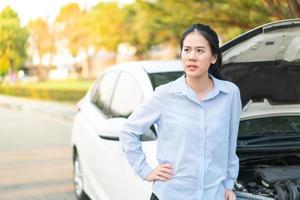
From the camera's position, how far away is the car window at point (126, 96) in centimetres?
412

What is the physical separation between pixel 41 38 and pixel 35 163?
654 cm

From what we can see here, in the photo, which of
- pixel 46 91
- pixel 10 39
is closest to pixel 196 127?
pixel 10 39

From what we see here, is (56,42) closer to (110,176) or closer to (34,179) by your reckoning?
(34,179)

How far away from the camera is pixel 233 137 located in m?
2.47

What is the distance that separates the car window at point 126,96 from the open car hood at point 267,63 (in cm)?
78

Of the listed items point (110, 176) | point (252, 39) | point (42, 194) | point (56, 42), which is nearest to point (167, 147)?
point (252, 39)

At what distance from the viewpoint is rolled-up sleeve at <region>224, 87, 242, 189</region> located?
245cm

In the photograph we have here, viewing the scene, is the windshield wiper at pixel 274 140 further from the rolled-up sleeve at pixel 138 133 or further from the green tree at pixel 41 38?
the green tree at pixel 41 38

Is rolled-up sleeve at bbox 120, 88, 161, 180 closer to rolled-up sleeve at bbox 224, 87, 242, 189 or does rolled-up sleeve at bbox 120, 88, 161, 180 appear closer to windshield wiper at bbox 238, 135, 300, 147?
rolled-up sleeve at bbox 224, 87, 242, 189

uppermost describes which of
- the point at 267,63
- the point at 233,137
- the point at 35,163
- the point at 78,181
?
the point at 267,63

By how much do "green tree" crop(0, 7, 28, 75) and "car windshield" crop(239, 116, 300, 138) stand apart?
596 cm

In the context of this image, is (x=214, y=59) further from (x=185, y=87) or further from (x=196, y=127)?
(x=196, y=127)

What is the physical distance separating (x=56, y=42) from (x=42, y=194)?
10.5m

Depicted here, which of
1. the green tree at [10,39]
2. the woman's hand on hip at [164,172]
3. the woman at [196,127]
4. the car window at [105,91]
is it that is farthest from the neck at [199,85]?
the green tree at [10,39]
